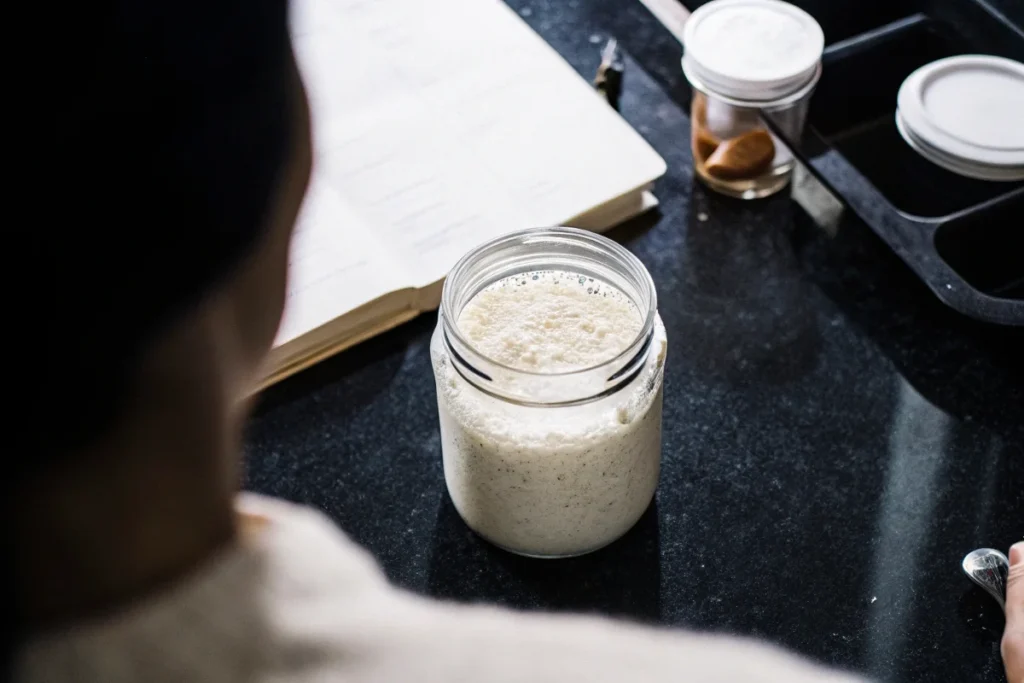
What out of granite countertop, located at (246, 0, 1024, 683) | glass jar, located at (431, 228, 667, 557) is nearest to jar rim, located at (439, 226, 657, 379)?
glass jar, located at (431, 228, 667, 557)

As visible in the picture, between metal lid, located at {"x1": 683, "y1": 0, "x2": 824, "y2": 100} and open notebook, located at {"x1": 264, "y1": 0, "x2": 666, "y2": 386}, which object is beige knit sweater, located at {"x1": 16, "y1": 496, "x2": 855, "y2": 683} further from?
metal lid, located at {"x1": 683, "y1": 0, "x2": 824, "y2": 100}

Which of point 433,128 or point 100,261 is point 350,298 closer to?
point 433,128

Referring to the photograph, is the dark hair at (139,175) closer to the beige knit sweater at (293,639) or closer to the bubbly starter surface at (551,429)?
the beige knit sweater at (293,639)

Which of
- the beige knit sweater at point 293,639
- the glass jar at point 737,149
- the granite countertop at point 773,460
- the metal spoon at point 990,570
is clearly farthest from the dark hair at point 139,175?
the glass jar at point 737,149

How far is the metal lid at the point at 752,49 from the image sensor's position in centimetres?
92

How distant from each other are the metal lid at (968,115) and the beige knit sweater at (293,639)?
2.13 feet

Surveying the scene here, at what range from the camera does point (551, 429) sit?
0.64m

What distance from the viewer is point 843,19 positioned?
112 centimetres

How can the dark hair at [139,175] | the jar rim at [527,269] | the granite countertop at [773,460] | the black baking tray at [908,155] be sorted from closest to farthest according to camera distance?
the dark hair at [139,175] → the jar rim at [527,269] → the granite countertop at [773,460] → the black baking tray at [908,155]

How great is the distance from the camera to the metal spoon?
708 millimetres

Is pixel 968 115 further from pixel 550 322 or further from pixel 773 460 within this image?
pixel 550 322

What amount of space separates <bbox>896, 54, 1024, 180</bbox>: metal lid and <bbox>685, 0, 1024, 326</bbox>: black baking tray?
0.02 meters

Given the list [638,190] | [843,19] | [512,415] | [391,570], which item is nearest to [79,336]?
[512,415]

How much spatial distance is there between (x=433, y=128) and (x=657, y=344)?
1.44ft
